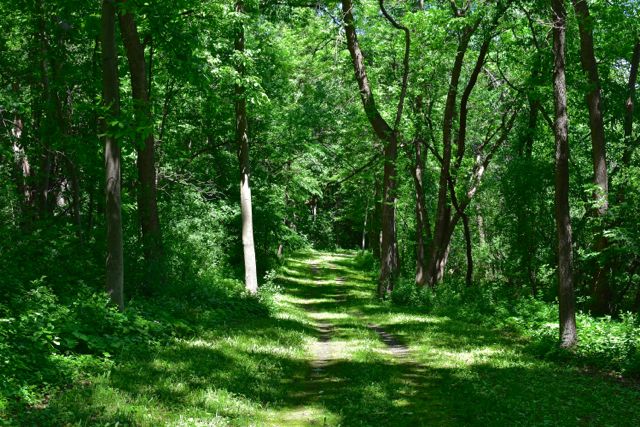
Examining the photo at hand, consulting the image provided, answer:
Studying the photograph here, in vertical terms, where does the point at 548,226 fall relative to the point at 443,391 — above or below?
above

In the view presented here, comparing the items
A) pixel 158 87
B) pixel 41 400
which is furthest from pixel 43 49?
pixel 41 400

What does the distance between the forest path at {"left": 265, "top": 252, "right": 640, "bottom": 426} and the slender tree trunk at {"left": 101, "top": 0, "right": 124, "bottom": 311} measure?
4361mm

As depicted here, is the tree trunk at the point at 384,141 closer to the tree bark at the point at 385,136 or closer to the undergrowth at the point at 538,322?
the tree bark at the point at 385,136

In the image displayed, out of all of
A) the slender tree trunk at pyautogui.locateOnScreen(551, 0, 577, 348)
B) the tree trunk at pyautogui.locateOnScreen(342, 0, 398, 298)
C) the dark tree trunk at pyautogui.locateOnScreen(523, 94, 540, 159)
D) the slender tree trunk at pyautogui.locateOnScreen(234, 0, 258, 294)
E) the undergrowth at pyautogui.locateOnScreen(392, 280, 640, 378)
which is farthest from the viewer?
the tree trunk at pyautogui.locateOnScreen(342, 0, 398, 298)

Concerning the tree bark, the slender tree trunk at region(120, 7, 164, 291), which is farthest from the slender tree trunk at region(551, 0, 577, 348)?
the tree bark

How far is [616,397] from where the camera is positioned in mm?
9281

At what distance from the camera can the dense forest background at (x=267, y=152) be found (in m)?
11.7

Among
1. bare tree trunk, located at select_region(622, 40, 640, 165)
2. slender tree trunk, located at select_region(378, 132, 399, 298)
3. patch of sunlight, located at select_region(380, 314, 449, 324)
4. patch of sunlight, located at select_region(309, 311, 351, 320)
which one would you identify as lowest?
patch of sunlight, located at select_region(309, 311, 351, 320)

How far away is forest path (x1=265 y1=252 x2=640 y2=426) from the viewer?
8.12 m

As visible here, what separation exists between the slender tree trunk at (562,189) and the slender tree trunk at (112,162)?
31.7 feet

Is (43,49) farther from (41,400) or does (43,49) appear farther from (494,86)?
(494,86)

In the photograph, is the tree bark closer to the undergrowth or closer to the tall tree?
the undergrowth

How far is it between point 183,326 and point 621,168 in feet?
45.0

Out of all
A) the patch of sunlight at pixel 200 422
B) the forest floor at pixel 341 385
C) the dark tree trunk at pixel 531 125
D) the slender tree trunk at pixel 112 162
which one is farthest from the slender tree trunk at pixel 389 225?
the patch of sunlight at pixel 200 422
